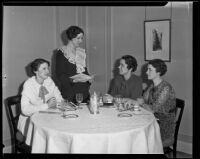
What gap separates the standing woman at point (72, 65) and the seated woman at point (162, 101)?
0.54 m

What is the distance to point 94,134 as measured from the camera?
5.65 feet

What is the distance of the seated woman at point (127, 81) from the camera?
2.39 meters

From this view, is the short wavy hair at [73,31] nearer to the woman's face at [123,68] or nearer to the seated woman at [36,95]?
the seated woman at [36,95]

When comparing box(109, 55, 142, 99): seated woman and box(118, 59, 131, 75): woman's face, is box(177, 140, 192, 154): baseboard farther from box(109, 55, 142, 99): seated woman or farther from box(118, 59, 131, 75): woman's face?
box(118, 59, 131, 75): woman's face

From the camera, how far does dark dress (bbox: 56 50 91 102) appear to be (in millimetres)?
2354

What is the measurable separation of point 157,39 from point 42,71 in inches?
39.1

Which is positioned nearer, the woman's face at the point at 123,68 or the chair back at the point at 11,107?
the chair back at the point at 11,107

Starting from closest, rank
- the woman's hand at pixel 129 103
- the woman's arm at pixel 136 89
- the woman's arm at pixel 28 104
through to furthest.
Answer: the woman's arm at pixel 28 104, the woman's hand at pixel 129 103, the woman's arm at pixel 136 89

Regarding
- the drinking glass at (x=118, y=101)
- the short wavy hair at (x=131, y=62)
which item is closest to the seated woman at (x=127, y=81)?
the short wavy hair at (x=131, y=62)

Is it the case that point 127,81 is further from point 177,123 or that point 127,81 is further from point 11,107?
point 11,107

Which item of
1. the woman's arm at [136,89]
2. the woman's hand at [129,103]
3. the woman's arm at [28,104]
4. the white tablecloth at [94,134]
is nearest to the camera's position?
the white tablecloth at [94,134]

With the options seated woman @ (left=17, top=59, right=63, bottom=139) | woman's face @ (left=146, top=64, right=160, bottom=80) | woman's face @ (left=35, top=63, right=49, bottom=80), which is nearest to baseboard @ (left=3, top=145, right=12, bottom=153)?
seated woman @ (left=17, top=59, right=63, bottom=139)

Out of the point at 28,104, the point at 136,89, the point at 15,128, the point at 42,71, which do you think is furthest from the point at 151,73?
the point at 15,128
